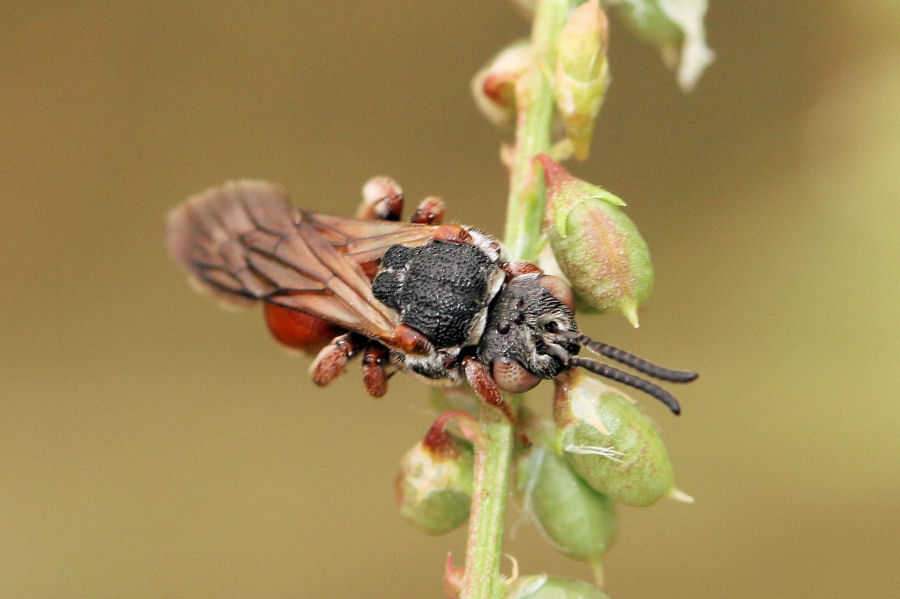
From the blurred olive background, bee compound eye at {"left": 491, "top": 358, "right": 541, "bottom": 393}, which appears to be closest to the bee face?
bee compound eye at {"left": 491, "top": 358, "right": 541, "bottom": 393}

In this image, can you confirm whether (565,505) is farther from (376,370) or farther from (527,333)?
(376,370)

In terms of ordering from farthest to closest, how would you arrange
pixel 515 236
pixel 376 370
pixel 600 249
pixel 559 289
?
pixel 376 370 → pixel 515 236 → pixel 559 289 → pixel 600 249

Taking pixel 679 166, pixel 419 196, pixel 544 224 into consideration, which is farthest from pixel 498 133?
pixel 544 224

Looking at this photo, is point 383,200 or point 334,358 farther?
point 383,200

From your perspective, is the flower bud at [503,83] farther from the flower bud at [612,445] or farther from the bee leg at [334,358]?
the flower bud at [612,445]

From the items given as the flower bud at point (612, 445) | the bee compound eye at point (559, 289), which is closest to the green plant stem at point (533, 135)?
the bee compound eye at point (559, 289)

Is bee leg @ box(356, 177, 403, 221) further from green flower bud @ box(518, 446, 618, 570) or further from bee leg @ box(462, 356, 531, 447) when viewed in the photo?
green flower bud @ box(518, 446, 618, 570)

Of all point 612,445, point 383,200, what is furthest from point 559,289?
point 383,200
